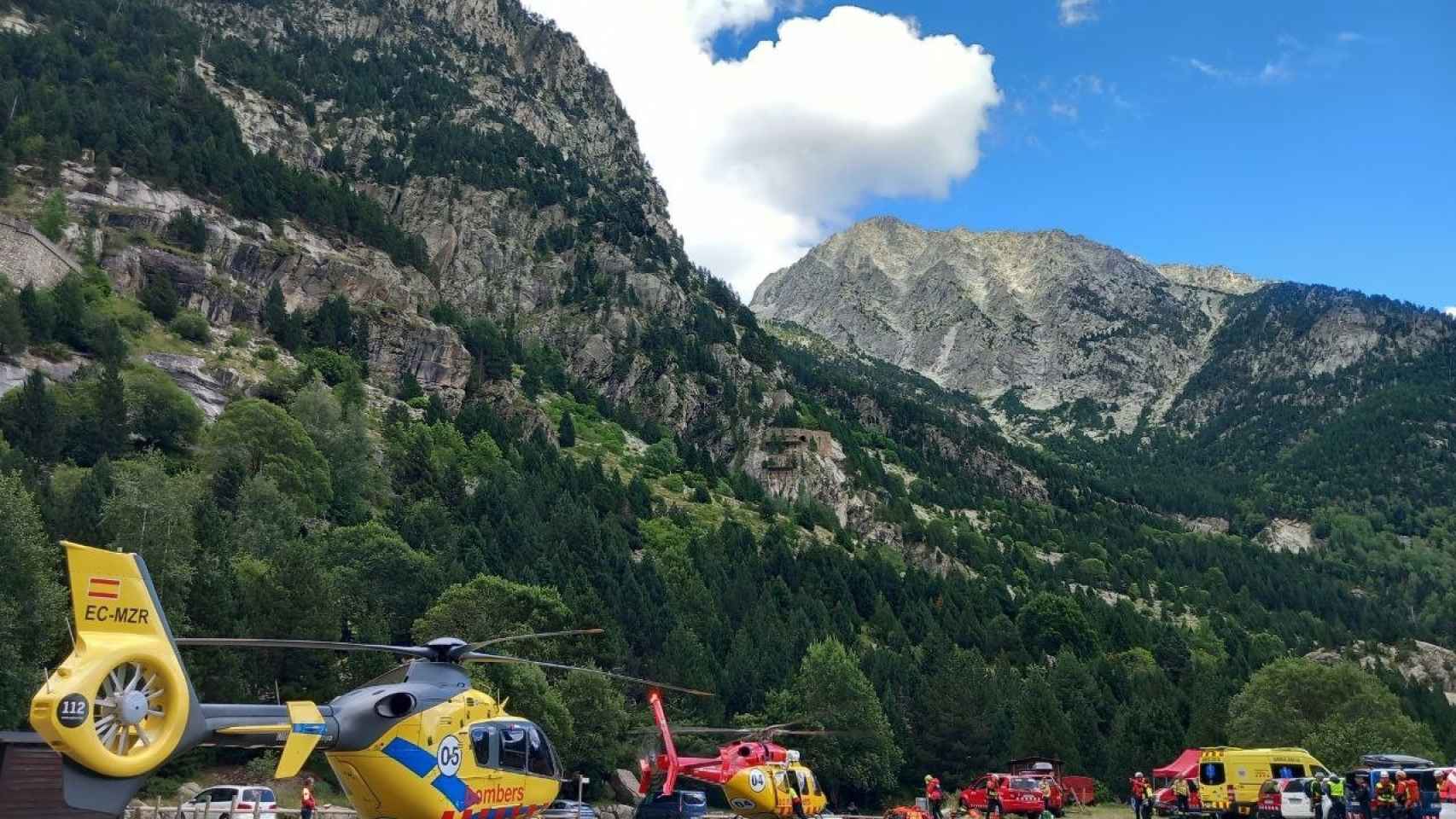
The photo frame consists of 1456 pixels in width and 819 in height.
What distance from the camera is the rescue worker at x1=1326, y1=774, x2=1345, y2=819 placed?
2884cm

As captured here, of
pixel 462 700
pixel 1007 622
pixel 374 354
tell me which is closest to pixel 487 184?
pixel 374 354

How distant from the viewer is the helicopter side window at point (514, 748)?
65.6 ft

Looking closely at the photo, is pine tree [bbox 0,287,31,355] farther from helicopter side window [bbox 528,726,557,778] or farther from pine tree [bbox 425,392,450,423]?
helicopter side window [bbox 528,726,557,778]

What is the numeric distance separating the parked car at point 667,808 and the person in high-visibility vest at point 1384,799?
782 inches

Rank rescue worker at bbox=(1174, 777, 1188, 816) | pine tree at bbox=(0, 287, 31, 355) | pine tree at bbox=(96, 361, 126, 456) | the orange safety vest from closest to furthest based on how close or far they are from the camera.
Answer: the orange safety vest
rescue worker at bbox=(1174, 777, 1188, 816)
pine tree at bbox=(96, 361, 126, 456)
pine tree at bbox=(0, 287, 31, 355)

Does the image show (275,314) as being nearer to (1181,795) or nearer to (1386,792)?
(1181,795)

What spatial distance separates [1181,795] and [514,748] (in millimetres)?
31191

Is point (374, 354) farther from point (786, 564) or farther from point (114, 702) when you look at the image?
point (114, 702)

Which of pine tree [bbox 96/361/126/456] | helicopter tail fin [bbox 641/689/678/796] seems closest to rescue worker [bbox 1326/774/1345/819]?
helicopter tail fin [bbox 641/689/678/796]

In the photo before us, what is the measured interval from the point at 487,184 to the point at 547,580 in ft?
405

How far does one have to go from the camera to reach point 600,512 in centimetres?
10294

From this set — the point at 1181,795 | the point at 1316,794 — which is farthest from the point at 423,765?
the point at 1181,795

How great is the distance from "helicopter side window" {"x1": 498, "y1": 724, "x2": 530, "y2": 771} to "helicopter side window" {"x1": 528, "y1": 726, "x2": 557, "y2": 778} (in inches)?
10.2

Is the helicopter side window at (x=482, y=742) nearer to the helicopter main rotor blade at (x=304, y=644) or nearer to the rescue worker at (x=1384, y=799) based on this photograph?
the helicopter main rotor blade at (x=304, y=644)
